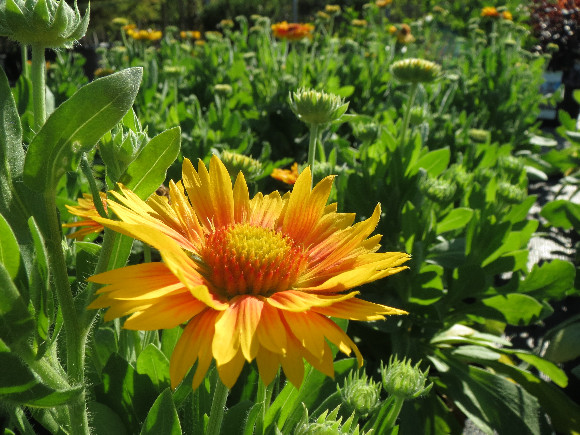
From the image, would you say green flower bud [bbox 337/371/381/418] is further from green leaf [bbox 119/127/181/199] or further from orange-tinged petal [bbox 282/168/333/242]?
green leaf [bbox 119/127/181/199]

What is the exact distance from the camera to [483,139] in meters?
2.32

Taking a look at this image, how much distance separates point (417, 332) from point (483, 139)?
42.6 inches

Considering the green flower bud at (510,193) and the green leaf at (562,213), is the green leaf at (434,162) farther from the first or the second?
the green leaf at (562,213)

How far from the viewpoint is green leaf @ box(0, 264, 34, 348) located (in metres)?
0.45

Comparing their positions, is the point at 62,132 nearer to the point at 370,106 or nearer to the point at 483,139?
the point at 483,139

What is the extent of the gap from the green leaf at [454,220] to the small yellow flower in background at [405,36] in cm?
326

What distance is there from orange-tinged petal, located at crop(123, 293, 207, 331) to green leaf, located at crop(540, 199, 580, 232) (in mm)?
1816

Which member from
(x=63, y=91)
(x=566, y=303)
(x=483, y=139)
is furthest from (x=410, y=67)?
(x=63, y=91)

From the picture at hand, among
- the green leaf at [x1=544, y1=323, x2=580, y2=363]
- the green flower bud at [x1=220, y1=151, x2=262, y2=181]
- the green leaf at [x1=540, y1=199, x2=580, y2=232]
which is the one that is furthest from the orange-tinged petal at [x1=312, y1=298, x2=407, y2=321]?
the green leaf at [x1=540, y1=199, x2=580, y2=232]

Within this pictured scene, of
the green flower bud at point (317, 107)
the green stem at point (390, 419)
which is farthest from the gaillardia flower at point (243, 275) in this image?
the green flower bud at point (317, 107)

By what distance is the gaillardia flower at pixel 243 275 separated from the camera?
0.47 meters

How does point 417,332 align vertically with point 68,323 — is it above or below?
below

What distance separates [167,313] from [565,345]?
5.29 ft

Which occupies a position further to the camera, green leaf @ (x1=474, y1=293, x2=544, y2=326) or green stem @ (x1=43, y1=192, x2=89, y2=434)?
green leaf @ (x1=474, y1=293, x2=544, y2=326)
